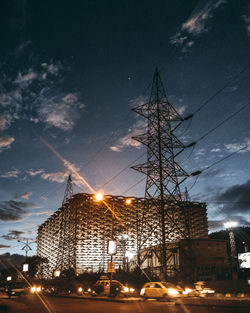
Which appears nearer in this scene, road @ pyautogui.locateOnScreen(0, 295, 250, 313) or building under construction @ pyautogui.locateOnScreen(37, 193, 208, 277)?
road @ pyautogui.locateOnScreen(0, 295, 250, 313)

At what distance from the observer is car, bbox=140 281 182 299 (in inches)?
926

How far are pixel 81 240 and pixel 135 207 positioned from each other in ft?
79.4

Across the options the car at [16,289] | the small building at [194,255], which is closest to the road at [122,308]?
the car at [16,289]

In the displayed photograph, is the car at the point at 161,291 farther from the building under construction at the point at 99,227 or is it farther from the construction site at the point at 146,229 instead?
the building under construction at the point at 99,227

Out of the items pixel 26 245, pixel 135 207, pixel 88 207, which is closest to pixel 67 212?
pixel 88 207

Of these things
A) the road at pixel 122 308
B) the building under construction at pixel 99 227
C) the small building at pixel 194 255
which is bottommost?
the road at pixel 122 308

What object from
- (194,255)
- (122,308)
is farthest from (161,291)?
(194,255)

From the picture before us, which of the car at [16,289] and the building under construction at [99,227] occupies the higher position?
the building under construction at [99,227]

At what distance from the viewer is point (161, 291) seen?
78.0 ft

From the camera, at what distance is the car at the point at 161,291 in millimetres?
23531

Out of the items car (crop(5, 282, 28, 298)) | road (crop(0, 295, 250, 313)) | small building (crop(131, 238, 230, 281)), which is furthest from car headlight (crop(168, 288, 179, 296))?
small building (crop(131, 238, 230, 281))

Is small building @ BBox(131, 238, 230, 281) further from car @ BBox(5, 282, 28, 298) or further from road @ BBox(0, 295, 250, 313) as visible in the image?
road @ BBox(0, 295, 250, 313)

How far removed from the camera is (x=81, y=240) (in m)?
105

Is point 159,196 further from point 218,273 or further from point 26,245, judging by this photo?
point 26,245
